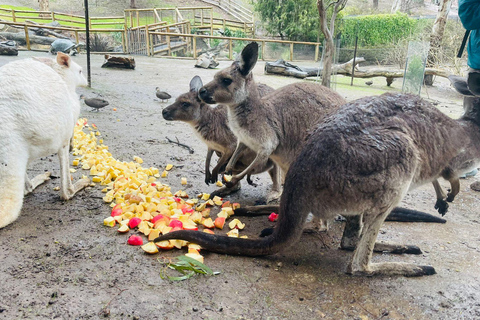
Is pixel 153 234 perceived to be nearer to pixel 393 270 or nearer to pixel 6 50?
pixel 393 270

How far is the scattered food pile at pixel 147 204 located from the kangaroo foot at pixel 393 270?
0.97 meters

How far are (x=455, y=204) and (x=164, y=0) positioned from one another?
3576 centimetres

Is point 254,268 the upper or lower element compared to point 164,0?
lower

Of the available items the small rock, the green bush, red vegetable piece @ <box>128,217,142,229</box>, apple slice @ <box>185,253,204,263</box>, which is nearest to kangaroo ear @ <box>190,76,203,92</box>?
red vegetable piece @ <box>128,217,142,229</box>

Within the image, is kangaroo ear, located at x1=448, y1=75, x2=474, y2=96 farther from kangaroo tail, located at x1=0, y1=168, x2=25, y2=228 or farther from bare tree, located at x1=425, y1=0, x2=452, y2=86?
bare tree, located at x1=425, y1=0, x2=452, y2=86

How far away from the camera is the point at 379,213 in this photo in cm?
235

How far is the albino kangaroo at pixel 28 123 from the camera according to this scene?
8.52 ft

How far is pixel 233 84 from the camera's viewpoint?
3600mm

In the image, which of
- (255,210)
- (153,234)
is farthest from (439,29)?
(153,234)

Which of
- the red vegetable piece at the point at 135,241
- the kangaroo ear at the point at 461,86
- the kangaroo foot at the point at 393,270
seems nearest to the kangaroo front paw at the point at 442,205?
the kangaroo foot at the point at 393,270

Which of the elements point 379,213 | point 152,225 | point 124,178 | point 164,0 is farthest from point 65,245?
point 164,0

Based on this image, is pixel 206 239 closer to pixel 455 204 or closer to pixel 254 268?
pixel 254 268

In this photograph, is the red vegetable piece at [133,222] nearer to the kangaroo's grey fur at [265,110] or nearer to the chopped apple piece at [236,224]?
the chopped apple piece at [236,224]

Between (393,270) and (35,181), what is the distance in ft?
10.5
